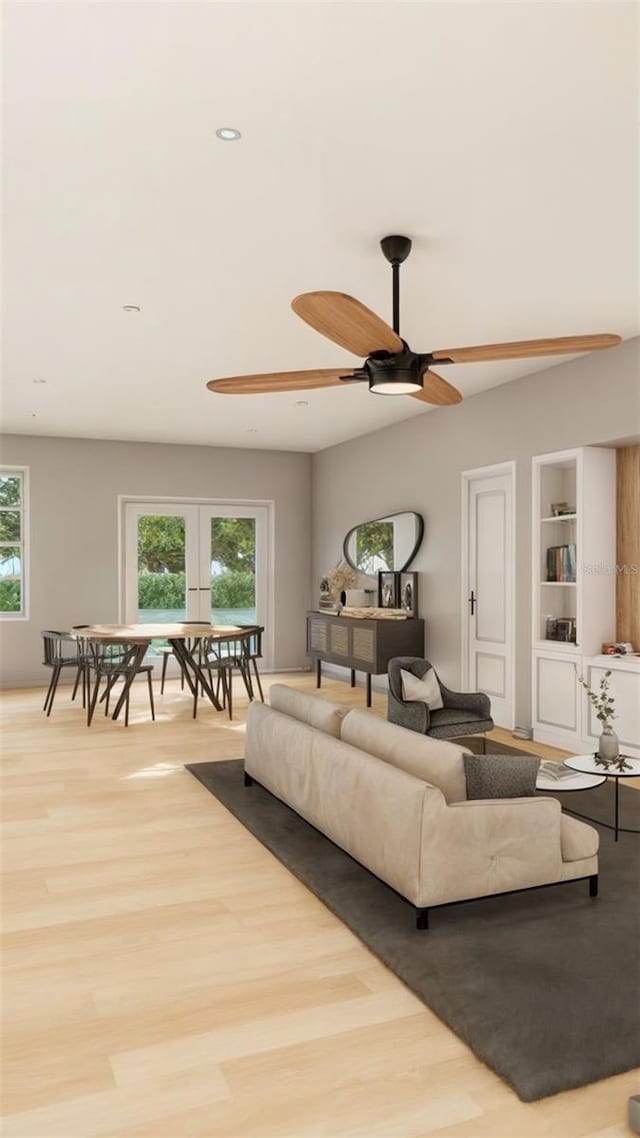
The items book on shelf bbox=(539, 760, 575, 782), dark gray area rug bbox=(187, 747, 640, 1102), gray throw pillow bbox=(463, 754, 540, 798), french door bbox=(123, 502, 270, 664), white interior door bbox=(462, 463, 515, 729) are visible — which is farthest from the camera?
french door bbox=(123, 502, 270, 664)

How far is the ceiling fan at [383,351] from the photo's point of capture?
294 cm

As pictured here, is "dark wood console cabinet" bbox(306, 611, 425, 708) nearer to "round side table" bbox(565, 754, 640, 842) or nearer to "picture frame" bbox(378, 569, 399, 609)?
"picture frame" bbox(378, 569, 399, 609)

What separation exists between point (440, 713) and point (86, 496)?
211 inches

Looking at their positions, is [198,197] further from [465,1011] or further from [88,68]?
[465,1011]

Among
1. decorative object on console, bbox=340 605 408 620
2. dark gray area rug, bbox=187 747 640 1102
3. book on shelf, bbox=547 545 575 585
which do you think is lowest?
dark gray area rug, bbox=187 747 640 1102

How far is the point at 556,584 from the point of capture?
5824mm

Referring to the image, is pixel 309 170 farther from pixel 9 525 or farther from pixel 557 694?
pixel 9 525

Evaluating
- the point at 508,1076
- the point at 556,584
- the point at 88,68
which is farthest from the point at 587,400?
the point at 508,1076

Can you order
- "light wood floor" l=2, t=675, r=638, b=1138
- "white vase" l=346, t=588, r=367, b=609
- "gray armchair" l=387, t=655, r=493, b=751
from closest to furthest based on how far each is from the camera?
"light wood floor" l=2, t=675, r=638, b=1138
"gray armchair" l=387, t=655, r=493, b=751
"white vase" l=346, t=588, r=367, b=609

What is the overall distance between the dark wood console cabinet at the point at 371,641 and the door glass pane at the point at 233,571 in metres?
2.05

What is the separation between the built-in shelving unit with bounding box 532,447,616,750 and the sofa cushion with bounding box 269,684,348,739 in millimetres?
2170

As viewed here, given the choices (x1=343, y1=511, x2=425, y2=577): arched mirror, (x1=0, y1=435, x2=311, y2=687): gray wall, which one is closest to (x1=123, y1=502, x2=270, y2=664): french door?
(x1=0, y1=435, x2=311, y2=687): gray wall

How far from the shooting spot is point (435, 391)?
3.93 m

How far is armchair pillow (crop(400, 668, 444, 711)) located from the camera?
5.07 m
